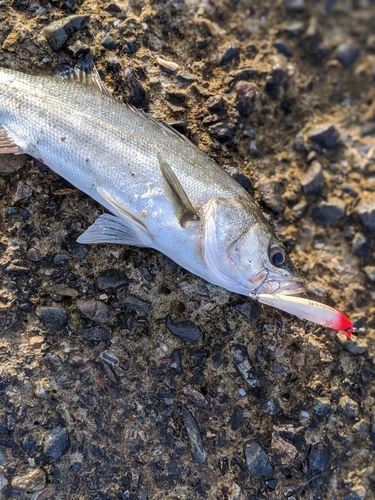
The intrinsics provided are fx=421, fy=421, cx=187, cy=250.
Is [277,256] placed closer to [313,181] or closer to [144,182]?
[144,182]

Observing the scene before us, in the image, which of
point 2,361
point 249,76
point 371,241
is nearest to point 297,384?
point 371,241

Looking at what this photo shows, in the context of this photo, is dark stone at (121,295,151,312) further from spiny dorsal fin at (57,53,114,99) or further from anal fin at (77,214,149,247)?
spiny dorsal fin at (57,53,114,99)

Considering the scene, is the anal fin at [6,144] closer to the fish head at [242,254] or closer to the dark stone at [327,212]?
the fish head at [242,254]

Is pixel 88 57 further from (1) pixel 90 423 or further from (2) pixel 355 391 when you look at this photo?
(2) pixel 355 391

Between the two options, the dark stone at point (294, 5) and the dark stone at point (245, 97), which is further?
the dark stone at point (294, 5)

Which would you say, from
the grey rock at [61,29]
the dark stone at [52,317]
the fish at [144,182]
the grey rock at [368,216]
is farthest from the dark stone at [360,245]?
the grey rock at [61,29]

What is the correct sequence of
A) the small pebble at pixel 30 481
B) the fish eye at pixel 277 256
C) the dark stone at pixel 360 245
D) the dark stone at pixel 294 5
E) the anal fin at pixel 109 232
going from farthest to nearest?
the dark stone at pixel 294 5, the dark stone at pixel 360 245, the anal fin at pixel 109 232, the fish eye at pixel 277 256, the small pebble at pixel 30 481

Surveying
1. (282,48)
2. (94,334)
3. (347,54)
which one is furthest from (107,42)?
(347,54)
